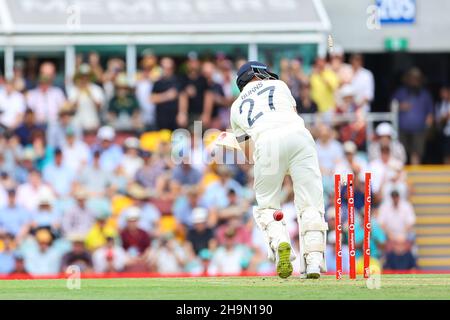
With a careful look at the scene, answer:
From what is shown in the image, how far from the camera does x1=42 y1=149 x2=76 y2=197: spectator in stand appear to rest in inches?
879

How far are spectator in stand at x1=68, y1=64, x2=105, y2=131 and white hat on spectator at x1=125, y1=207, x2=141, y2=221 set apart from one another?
2.09m

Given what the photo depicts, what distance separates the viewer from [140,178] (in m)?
22.5

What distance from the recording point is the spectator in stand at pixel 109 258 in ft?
69.1

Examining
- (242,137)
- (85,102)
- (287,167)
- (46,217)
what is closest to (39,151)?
(85,102)

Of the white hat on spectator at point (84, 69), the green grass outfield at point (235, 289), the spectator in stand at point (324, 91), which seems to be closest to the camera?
the green grass outfield at point (235, 289)

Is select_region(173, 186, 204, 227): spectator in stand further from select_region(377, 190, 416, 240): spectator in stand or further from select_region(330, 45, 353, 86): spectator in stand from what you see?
select_region(330, 45, 353, 86): spectator in stand

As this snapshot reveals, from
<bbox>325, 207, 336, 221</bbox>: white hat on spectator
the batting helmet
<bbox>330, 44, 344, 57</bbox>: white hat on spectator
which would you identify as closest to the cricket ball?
the batting helmet

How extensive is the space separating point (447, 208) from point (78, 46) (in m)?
7.00

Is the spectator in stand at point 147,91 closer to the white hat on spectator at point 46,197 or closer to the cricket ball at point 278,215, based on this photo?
the white hat on spectator at point 46,197

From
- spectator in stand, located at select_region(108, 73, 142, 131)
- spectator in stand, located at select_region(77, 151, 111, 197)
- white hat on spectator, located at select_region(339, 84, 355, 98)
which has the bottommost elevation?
spectator in stand, located at select_region(77, 151, 111, 197)

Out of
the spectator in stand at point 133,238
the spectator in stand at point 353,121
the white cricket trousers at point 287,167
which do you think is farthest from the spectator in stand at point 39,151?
the white cricket trousers at point 287,167

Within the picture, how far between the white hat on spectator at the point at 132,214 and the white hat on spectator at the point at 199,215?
0.82 metres

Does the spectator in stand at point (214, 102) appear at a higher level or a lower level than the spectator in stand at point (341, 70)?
lower

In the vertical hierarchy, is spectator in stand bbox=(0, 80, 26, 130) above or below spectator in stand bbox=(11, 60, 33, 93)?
below
